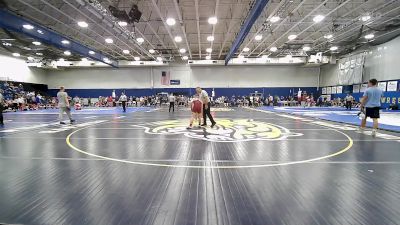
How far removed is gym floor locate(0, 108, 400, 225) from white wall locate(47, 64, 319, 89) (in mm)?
27682

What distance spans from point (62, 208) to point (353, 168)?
410cm

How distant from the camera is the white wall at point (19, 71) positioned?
89.1 ft

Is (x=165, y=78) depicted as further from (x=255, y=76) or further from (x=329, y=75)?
(x=329, y=75)

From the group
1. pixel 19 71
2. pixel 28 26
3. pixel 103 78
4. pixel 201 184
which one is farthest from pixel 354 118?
pixel 19 71

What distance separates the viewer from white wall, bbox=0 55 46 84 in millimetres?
27156

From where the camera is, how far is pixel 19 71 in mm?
29578

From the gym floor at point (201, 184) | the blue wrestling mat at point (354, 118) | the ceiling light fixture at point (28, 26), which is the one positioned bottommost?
the blue wrestling mat at point (354, 118)

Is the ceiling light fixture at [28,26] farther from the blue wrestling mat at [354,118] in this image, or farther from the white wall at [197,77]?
the white wall at [197,77]

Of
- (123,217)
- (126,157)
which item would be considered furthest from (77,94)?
(123,217)

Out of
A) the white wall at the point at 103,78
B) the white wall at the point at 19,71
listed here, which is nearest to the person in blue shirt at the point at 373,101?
the white wall at the point at 103,78

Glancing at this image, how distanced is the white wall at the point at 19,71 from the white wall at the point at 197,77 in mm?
2570

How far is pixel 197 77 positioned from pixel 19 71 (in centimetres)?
2130

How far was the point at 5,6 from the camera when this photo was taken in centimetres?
1414

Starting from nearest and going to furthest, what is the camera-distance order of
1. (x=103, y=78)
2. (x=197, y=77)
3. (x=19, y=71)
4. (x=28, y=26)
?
(x=28, y=26), (x=19, y=71), (x=197, y=77), (x=103, y=78)
